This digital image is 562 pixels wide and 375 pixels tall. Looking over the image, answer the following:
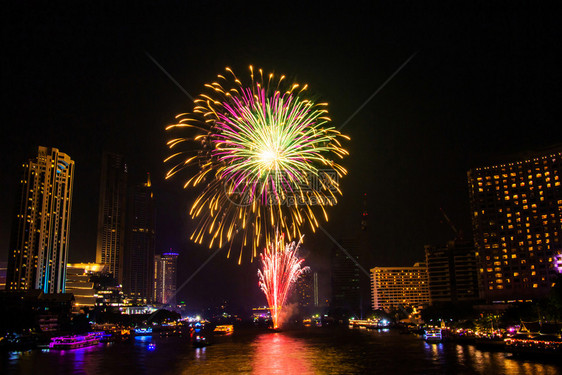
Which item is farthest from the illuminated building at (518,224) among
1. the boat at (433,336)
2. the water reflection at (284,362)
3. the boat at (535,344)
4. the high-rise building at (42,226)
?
the high-rise building at (42,226)

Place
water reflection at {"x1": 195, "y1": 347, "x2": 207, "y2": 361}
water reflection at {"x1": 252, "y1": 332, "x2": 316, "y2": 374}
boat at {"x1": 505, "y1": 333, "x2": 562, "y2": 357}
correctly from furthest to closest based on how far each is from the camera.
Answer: water reflection at {"x1": 195, "y1": 347, "x2": 207, "y2": 361} < boat at {"x1": 505, "y1": 333, "x2": 562, "y2": 357} < water reflection at {"x1": 252, "y1": 332, "x2": 316, "y2": 374}

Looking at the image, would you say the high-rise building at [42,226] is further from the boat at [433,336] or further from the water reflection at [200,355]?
the boat at [433,336]

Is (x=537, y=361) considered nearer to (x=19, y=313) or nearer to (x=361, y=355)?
(x=361, y=355)

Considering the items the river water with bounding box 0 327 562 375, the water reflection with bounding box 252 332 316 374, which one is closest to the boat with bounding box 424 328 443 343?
the river water with bounding box 0 327 562 375

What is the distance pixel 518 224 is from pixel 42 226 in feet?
518

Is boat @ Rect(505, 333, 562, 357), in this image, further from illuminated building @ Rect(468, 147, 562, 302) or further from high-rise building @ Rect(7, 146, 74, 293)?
high-rise building @ Rect(7, 146, 74, 293)

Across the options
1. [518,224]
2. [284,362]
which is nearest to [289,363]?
[284,362]

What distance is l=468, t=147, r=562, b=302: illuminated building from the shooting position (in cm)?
13738

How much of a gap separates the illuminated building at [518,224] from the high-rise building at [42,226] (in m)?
147

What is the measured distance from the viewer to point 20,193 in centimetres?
16725

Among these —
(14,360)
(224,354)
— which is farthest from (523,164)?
(14,360)

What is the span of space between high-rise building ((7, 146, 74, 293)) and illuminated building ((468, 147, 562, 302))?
147098 millimetres

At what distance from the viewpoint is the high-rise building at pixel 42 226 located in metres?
163

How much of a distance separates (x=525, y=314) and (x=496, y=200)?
69.0m
